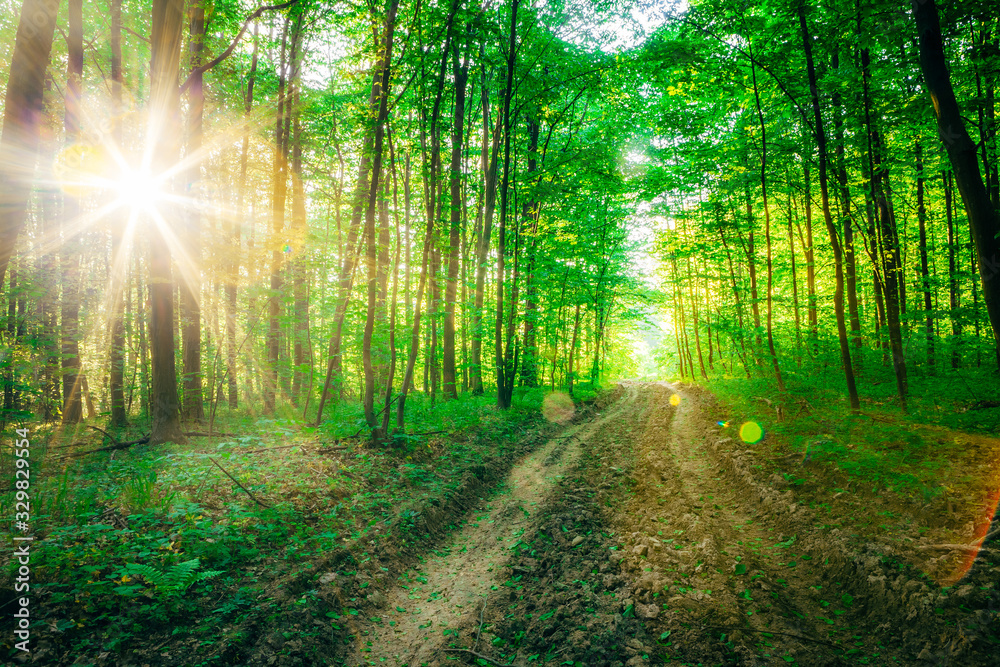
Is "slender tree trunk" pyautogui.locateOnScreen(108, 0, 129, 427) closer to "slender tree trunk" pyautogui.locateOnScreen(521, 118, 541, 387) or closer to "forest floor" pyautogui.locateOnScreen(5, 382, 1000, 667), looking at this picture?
Answer: "forest floor" pyautogui.locateOnScreen(5, 382, 1000, 667)

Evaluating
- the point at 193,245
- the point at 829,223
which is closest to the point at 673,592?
the point at 829,223

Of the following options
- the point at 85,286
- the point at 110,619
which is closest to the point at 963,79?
the point at 110,619

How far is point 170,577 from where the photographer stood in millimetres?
3562

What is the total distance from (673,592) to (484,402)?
37.0 feet

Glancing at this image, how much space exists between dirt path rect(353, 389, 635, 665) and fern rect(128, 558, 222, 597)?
64.9 inches

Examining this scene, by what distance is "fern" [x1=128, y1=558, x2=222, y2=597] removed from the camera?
138 inches

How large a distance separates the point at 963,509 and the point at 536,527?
490 centimetres

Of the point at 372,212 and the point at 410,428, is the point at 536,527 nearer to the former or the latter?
the point at 410,428

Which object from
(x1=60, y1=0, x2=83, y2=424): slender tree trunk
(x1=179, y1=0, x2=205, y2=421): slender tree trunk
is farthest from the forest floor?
(x1=60, y1=0, x2=83, y2=424): slender tree trunk

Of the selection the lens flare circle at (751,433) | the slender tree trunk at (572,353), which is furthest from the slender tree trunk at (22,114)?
the slender tree trunk at (572,353)

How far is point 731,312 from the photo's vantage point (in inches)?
642

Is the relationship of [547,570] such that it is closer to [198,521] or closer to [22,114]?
[198,521]

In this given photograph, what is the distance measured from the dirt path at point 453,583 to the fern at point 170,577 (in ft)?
5.41

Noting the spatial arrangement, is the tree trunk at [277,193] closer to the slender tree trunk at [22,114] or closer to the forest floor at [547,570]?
the forest floor at [547,570]
